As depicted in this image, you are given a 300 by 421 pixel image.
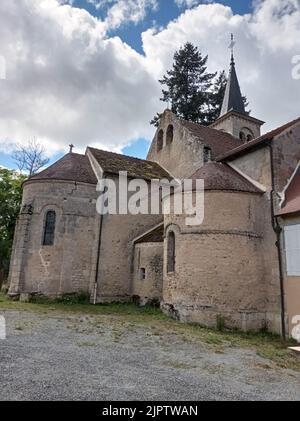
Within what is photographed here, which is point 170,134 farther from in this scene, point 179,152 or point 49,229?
point 49,229

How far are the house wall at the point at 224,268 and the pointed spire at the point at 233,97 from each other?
1586cm

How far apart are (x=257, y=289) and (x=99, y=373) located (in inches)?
303

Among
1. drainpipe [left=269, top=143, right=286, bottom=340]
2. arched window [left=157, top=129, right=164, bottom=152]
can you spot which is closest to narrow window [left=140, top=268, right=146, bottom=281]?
drainpipe [left=269, top=143, right=286, bottom=340]

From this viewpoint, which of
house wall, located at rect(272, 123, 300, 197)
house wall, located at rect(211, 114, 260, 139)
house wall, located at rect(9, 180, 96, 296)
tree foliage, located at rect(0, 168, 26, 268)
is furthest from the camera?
house wall, located at rect(211, 114, 260, 139)

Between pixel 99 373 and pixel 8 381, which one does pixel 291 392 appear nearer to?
pixel 99 373

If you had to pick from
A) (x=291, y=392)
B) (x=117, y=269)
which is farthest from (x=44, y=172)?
(x=291, y=392)

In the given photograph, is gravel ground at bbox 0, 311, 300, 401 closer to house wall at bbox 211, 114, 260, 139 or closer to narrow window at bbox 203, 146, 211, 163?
narrow window at bbox 203, 146, 211, 163

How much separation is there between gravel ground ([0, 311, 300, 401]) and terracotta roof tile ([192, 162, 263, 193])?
5969 millimetres

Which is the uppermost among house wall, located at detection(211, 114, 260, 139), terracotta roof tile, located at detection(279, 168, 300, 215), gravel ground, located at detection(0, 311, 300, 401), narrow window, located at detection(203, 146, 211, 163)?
house wall, located at detection(211, 114, 260, 139)

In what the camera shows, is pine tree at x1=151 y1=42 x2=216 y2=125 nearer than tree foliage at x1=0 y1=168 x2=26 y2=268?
No

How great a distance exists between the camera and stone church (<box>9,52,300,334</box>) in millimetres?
11273

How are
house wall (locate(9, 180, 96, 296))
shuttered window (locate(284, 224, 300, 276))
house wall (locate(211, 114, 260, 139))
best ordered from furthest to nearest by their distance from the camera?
house wall (locate(211, 114, 260, 139)) → house wall (locate(9, 180, 96, 296)) → shuttered window (locate(284, 224, 300, 276))

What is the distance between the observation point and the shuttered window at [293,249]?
10523 mm

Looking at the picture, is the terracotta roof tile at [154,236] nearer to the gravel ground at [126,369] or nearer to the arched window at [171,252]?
the arched window at [171,252]
